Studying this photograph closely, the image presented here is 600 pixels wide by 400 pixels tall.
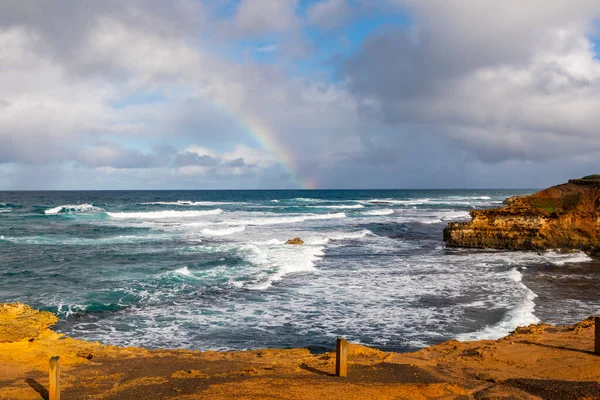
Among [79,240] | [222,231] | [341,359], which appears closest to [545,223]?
[341,359]

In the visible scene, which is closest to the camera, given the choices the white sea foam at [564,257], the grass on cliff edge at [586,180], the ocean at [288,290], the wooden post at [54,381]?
the wooden post at [54,381]

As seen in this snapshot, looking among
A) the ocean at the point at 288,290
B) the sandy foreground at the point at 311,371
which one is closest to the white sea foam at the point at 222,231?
the ocean at the point at 288,290

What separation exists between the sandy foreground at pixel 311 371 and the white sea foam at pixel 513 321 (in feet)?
4.32

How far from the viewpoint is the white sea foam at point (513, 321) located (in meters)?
12.9

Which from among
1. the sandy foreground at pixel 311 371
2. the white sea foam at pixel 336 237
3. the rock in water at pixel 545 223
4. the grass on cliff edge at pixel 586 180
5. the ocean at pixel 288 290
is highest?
the grass on cliff edge at pixel 586 180

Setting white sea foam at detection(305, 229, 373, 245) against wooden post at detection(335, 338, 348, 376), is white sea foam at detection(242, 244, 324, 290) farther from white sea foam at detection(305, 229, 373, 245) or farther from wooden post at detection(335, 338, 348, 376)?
wooden post at detection(335, 338, 348, 376)

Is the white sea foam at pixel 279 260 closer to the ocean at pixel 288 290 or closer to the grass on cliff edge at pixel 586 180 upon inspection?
the ocean at pixel 288 290

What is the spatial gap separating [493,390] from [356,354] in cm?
311

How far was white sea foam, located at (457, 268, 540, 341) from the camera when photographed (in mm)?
12898

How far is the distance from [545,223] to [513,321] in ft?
51.8

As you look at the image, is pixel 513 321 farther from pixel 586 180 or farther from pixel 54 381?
pixel 586 180

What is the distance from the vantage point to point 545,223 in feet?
90.3

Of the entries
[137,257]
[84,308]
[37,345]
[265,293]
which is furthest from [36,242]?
[37,345]

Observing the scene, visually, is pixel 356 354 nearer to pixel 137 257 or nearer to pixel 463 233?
pixel 137 257
